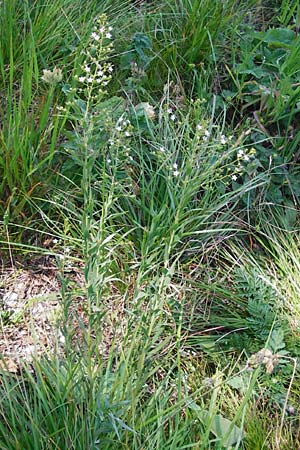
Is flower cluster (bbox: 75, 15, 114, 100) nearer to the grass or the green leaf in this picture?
the grass

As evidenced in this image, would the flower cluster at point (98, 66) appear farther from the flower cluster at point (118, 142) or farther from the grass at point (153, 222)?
the flower cluster at point (118, 142)

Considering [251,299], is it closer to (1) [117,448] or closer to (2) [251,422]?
(2) [251,422]

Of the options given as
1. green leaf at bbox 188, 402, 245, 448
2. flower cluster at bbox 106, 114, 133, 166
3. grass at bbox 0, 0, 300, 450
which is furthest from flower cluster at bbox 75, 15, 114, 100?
green leaf at bbox 188, 402, 245, 448

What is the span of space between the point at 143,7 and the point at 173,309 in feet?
5.05

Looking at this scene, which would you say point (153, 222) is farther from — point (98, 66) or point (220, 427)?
point (220, 427)

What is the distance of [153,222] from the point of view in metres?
1.76

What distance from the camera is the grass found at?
5.63 ft

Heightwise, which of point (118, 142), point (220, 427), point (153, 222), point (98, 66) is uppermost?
point (98, 66)

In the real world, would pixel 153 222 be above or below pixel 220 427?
above

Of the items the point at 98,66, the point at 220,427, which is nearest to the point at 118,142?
the point at 98,66

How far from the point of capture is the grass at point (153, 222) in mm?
1715

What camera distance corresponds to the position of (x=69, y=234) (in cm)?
233

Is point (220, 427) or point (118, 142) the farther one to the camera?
point (220, 427)

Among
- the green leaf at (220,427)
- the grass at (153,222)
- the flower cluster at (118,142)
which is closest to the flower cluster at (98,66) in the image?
the grass at (153,222)
